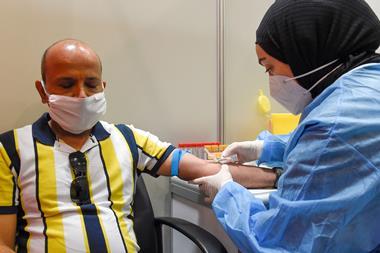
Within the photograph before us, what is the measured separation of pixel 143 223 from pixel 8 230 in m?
0.48

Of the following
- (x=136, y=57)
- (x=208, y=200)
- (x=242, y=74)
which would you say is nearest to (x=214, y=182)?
(x=208, y=200)

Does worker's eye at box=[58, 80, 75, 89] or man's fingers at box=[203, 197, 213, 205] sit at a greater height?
worker's eye at box=[58, 80, 75, 89]

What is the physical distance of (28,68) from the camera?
1411 mm

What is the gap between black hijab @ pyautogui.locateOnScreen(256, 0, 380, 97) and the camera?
919 millimetres

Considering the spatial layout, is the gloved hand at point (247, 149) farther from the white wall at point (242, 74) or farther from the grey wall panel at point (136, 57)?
the white wall at point (242, 74)

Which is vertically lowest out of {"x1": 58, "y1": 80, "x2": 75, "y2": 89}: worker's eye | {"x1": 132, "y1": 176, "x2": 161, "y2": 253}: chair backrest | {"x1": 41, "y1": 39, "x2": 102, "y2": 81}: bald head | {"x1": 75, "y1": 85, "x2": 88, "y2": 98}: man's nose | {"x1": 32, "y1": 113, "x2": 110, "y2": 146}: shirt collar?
{"x1": 132, "y1": 176, "x2": 161, "y2": 253}: chair backrest

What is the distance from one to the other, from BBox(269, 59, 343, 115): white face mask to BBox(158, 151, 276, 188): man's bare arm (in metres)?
0.34

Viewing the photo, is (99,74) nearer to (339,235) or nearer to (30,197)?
(30,197)

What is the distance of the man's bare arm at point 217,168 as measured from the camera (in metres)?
1.34

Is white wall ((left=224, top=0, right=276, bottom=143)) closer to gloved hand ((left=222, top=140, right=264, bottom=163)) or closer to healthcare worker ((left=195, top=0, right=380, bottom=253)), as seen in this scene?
gloved hand ((left=222, top=140, right=264, bottom=163))

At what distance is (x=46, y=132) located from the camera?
1.21m

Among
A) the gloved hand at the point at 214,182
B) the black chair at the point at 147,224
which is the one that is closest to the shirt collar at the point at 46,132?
the black chair at the point at 147,224

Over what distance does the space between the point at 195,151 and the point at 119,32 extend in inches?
26.8

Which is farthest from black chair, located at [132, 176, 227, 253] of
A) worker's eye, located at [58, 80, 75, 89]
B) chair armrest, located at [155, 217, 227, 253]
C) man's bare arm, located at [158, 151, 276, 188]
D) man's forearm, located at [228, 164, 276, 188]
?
worker's eye, located at [58, 80, 75, 89]
